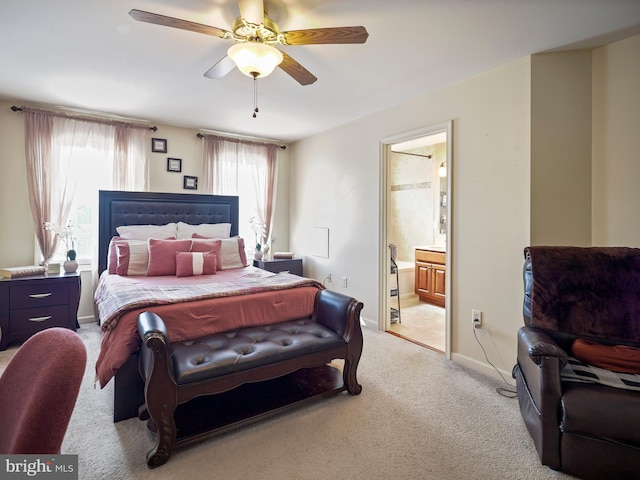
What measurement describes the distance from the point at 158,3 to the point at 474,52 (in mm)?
2192

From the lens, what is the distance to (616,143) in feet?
7.88

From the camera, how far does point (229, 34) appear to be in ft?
6.45

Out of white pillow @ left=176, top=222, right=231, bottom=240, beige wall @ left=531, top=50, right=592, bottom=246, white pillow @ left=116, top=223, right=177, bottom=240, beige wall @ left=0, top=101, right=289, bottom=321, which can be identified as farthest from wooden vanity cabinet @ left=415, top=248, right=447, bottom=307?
beige wall @ left=0, top=101, right=289, bottom=321

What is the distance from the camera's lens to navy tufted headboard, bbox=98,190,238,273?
12.9 ft

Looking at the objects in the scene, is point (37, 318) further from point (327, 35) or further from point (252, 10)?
point (327, 35)

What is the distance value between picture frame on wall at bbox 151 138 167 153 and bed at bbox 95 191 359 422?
2.16 ft

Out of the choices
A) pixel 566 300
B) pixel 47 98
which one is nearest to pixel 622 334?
pixel 566 300

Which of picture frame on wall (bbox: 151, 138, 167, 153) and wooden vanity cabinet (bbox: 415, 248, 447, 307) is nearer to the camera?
picture frame on wall (bbox: 151, 138, 167, 153)

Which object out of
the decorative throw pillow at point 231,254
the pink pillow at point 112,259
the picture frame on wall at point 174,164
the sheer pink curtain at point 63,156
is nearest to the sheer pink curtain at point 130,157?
the sheer pink curtain at point 63,156

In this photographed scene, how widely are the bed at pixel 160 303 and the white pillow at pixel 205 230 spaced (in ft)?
1.50

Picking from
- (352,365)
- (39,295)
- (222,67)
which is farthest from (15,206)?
(352,365)

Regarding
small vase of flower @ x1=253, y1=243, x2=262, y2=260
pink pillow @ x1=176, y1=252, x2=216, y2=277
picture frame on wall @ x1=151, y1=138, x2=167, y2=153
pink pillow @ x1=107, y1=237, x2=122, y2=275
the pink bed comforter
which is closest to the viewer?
the pink bed comforter

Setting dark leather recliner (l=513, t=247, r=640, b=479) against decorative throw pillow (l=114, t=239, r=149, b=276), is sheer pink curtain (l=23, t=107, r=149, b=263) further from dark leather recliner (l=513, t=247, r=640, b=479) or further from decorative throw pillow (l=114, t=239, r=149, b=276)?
dark leather recliner (l=513, t=247, r=640, b=479)

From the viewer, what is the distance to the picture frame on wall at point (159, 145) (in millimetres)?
4352
